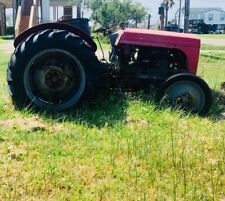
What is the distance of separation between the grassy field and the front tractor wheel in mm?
215

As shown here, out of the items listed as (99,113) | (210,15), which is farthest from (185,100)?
(210,15)

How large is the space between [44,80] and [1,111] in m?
0.70

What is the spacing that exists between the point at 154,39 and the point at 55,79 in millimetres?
1544

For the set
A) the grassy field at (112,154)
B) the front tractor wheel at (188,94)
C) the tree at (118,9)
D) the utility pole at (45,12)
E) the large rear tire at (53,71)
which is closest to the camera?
the grassy field at (112,154)

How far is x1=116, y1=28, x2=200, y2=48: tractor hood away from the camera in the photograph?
6.10 meters

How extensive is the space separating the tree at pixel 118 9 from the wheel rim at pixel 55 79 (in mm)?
64052

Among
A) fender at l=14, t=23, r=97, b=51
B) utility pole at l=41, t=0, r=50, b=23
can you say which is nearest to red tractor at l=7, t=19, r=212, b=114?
fender at l=14, t=23, r=97, b=51

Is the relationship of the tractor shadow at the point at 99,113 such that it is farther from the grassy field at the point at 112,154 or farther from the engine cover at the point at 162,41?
the engine cover at the point at 162,41

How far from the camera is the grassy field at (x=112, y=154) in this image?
3471mm

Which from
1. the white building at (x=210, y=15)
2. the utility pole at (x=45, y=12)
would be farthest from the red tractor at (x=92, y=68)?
the white building at (x=210, y=15)

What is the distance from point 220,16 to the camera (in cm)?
10025

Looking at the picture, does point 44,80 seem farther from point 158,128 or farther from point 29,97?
point 158,128

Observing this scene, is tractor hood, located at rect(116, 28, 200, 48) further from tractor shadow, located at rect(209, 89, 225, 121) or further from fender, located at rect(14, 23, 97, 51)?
tractor shadow, located at rect(209, 89, 225, 121)

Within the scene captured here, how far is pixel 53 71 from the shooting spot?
18.8 feet
